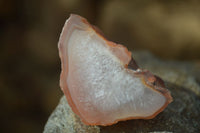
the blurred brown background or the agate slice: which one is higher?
the agate slice

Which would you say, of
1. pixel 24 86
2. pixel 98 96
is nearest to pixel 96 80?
pixel 98 96

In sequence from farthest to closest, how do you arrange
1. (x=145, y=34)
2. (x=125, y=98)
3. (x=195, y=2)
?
(x=145, y=34) → (x=195, y=2) → (x=125, y=98)

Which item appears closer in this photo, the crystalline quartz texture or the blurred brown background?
the crystalline quartz texture

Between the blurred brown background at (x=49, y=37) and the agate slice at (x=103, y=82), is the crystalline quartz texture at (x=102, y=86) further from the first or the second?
the blurred brown background at (x=49, y=37)

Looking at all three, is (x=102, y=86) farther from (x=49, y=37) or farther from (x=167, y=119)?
(x=49, y=37)

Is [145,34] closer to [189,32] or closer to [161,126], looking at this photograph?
[189,32]

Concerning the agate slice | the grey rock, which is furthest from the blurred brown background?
the agate slice

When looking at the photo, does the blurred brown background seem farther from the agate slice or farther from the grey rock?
the agate slice
